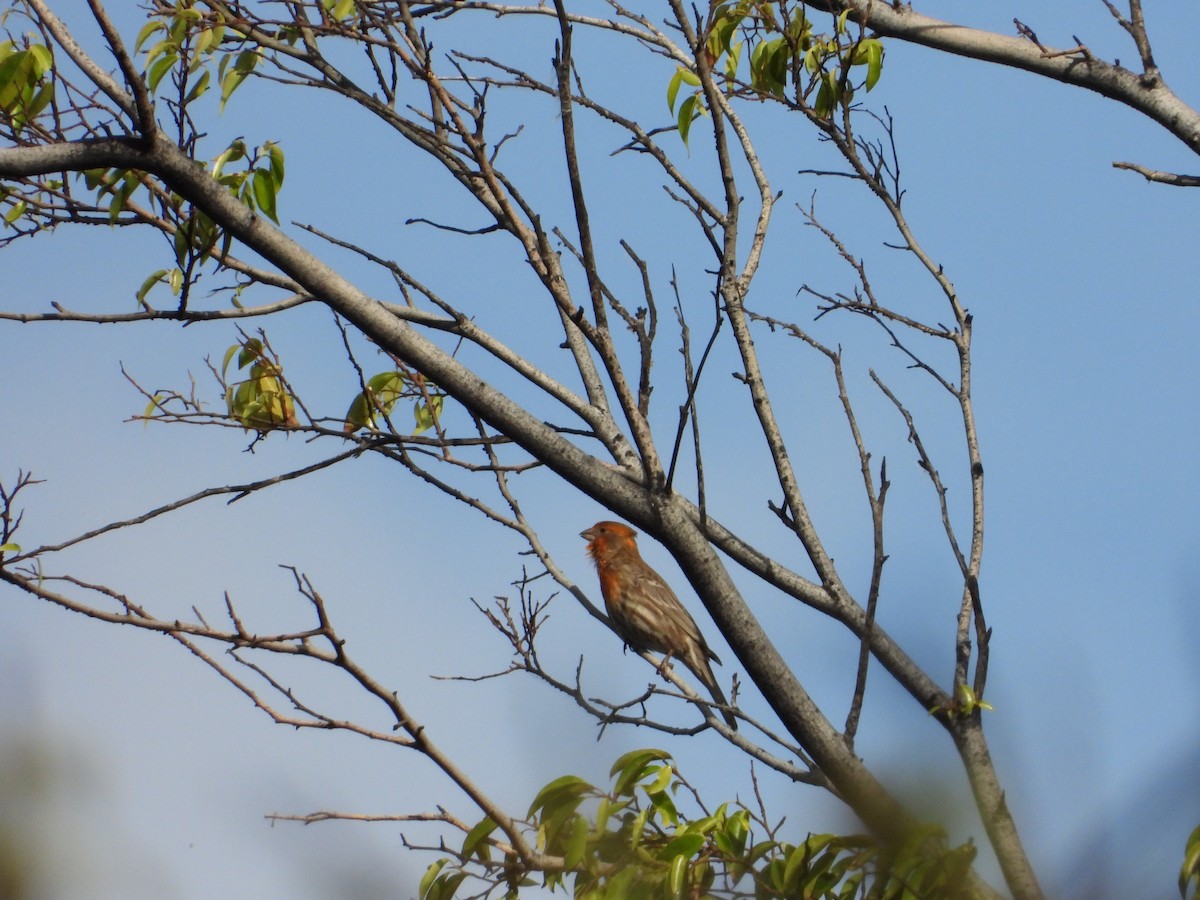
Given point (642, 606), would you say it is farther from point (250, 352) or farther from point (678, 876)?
point (678, 876)

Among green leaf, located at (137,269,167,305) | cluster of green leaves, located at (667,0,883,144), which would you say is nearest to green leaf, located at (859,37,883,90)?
cluster of green leaves, located at (667,0,883,144)

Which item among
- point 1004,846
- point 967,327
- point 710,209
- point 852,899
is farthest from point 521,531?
point 1004,846

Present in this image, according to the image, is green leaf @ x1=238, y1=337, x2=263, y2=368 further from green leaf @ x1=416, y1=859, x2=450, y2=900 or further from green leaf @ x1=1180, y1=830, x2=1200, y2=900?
green leaf @ x1=1180, y1=830, x2=1200, y2=900

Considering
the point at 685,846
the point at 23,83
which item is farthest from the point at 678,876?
the point at 23,83

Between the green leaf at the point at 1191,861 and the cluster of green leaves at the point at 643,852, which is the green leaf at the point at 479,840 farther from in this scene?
the green leaf at the point at 1191,861

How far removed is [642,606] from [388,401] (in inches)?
167

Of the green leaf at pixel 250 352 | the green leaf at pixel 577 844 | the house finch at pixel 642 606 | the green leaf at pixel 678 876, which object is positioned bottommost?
the green leaf at pixel 678 876

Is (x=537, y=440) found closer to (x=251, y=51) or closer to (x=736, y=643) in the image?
(x=736, y=643)

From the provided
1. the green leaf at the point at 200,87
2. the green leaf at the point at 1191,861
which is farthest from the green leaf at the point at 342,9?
the green leaf at the point at 1191,861

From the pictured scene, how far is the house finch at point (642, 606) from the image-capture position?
959cm

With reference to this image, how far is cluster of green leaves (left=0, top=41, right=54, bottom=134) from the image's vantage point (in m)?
5.10

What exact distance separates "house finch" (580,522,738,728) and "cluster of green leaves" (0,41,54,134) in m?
5.37

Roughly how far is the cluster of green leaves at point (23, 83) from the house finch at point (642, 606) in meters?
5.37

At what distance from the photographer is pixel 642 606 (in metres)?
9.89
